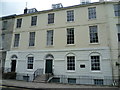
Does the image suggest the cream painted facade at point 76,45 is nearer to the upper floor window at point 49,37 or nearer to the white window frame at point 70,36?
the white window frame at point 70,36

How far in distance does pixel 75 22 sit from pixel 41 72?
9437 mm

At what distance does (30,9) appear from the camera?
22953 millimetres

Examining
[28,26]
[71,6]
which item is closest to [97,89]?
[71,6]

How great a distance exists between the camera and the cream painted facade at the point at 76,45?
14693 millimetres

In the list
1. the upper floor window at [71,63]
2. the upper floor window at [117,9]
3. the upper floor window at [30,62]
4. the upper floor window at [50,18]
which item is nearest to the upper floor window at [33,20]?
the upper floor window at [50,18]

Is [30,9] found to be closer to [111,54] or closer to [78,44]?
[78,44]

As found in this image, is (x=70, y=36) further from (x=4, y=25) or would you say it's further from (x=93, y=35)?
(x=4, y=25)

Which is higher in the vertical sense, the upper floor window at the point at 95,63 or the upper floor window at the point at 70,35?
the upper floor window at the point at 70,35

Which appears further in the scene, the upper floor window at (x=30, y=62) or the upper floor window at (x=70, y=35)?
the upper floor window at (x=30, y=62)

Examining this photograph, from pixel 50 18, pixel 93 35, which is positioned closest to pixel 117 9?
pixel 93 35

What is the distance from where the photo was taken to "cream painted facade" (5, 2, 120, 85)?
48.2ft

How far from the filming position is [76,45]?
1622cm

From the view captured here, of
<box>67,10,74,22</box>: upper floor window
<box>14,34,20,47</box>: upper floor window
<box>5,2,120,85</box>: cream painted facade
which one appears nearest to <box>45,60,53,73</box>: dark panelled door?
<box>5,2,120,85</box>: cream painted facade

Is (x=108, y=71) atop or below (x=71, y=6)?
below
